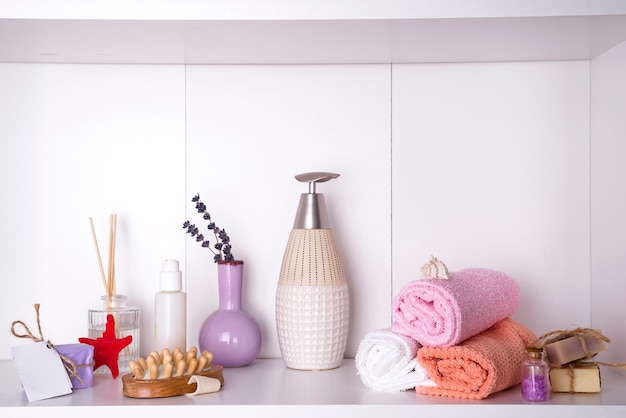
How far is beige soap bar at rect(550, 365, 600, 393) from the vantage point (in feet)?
2.88

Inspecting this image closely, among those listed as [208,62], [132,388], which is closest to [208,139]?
[208,62]

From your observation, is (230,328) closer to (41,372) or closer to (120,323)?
(120,323)

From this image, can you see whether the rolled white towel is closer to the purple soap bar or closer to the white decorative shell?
the white decorative shell

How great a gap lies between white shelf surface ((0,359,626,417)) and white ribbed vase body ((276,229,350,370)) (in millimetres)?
82

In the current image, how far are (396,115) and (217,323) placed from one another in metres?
0.42

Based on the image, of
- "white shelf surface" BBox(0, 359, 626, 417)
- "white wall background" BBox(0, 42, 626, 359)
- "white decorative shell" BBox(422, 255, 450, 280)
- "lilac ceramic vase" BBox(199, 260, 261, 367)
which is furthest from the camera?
"white wall background" BBox(0, 42, 626, 359)

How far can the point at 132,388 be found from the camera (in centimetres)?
85

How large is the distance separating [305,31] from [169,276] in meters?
0.37

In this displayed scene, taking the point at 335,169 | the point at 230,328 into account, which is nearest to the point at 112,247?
the point at 230,328

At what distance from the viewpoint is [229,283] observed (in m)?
1.06

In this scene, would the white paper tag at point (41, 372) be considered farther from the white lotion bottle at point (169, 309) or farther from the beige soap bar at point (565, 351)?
the beige soap bar at point (565, 351)

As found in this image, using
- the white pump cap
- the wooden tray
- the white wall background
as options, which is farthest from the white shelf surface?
the white wall background

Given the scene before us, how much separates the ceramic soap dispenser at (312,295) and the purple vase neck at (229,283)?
2.8 inches

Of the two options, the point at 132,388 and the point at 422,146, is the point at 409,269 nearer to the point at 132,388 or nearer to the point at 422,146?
the point at 422,146
